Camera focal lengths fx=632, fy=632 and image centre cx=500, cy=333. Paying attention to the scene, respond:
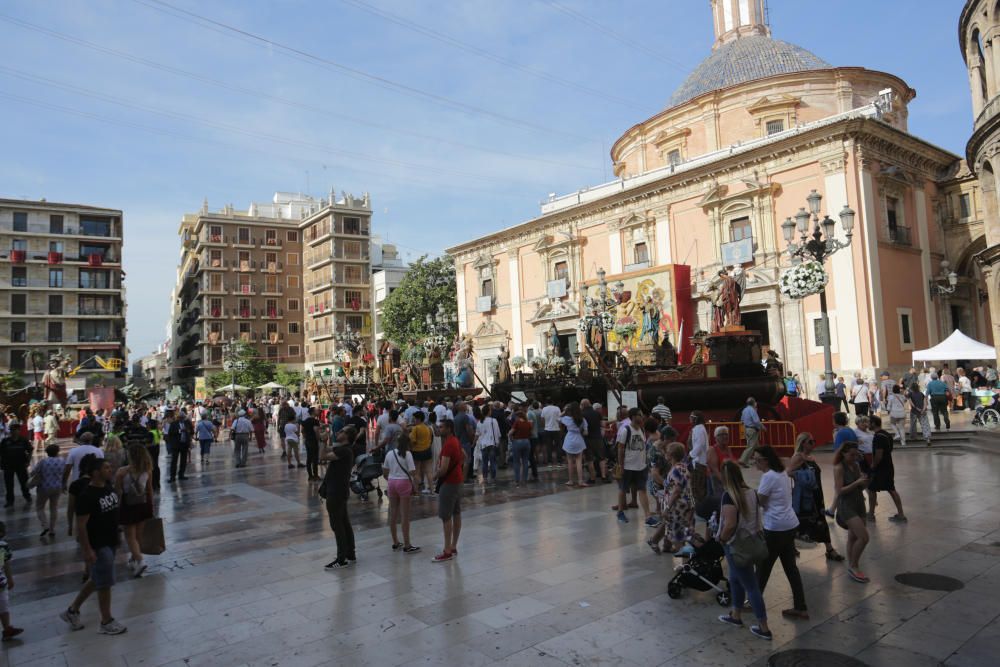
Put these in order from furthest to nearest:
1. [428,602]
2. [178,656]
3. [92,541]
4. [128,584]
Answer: [128,584] < [428,602] < [92,541] < [178,656]

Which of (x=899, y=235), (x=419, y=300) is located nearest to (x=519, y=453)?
(x=899, y=235)

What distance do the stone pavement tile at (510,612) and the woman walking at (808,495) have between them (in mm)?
2743

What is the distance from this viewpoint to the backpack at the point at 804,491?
6285 mm

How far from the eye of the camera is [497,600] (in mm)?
5914

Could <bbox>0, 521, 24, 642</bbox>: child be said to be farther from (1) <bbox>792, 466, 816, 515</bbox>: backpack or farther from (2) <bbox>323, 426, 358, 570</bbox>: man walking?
(1) <bbox>792, 466, 816, 515</bbox>: backpack

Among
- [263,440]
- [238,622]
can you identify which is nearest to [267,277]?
[263,440]

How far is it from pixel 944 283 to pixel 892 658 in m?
29.3

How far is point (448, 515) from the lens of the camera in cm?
730

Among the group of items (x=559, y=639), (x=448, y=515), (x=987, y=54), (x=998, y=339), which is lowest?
(x=559, y=639)

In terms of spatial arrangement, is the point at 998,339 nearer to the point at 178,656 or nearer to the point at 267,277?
the point at 178,656

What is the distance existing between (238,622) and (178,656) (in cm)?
68

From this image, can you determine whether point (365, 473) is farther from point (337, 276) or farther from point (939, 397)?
point (337, 276)

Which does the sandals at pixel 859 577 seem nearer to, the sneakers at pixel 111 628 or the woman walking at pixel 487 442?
the sneakers at pixel 111 628

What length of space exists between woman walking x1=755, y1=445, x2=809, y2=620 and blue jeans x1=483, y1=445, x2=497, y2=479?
7.71 meters
